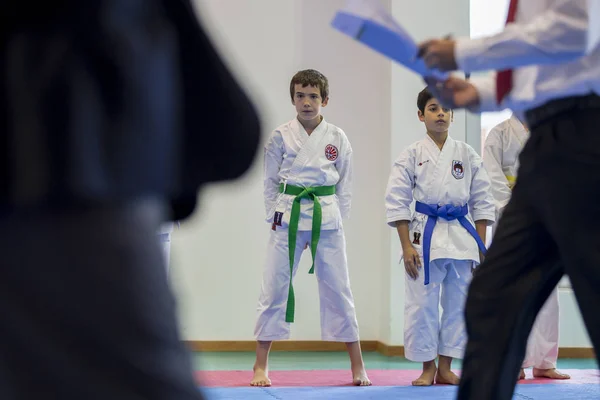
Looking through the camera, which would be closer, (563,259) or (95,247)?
(95,247)

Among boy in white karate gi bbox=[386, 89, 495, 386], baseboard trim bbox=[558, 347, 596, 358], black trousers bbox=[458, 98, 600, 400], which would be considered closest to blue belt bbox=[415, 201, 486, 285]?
boy in white karate gi bbox=[386, 89, 495, 386]

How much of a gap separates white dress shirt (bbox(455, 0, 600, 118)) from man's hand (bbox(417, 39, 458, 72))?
17 millimetres

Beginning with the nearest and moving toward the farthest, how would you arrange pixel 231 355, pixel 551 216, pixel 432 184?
pixel 551 216, pixel 432 184, pixel 231 355

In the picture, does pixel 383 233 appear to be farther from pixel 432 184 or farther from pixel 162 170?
pixel 162 170

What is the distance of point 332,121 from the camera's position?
6.89 metres

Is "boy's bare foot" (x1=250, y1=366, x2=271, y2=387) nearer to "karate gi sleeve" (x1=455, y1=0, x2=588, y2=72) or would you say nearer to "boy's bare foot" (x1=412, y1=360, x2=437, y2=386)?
"boy's bare foot" (x1=412, y1=360, x2=437, y2=386)

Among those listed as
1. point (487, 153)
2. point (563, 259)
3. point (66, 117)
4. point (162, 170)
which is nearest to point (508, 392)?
point (563, 259)

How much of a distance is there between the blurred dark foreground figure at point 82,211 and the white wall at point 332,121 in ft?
18.6

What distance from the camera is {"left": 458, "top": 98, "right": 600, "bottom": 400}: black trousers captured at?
5.52ft

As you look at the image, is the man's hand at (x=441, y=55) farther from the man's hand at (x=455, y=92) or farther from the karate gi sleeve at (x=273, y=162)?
the karate gi sleeve at (x=273, y=162)

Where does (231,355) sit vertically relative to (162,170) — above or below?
below

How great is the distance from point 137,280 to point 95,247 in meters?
0.05

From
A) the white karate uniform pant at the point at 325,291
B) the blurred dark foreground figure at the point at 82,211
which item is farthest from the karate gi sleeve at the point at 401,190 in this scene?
the blurred dark foreground figure at the point at 82,211

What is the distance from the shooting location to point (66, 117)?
73 centimetres
